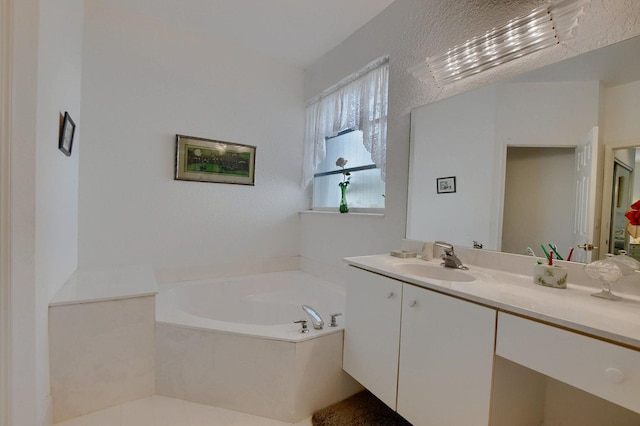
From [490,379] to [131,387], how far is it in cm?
181

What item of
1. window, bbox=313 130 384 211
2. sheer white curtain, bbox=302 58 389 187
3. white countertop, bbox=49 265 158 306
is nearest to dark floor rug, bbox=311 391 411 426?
white countertop, bbox=49 265 158 306

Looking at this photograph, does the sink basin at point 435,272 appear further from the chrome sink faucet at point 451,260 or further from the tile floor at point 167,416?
the tile floor at point 167,416

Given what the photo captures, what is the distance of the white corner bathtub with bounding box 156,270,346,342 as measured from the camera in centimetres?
227

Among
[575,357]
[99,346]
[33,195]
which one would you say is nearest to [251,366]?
[99,346]

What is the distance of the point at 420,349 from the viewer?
120 cm

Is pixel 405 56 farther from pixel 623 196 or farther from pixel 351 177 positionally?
pixel 623 196

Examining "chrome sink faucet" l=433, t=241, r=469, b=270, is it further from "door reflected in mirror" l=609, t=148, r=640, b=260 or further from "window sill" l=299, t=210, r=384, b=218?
"window sill" l=299, t=210, r=384, b=218

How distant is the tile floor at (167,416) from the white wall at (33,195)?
0.23m

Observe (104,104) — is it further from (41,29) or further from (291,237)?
(291,237)

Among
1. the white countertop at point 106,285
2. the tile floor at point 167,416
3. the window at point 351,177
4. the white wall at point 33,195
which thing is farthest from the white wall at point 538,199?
the white wall at point 33,195

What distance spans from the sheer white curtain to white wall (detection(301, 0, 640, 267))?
0.08m

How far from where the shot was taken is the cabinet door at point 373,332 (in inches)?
52.2

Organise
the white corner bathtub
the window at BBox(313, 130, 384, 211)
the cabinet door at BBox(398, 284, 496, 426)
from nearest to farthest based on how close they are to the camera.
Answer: the cabinet door at BBox(398, 284, 496, 426) → the white corner bathtub → the window at BBox(313, 130, 384, 211)

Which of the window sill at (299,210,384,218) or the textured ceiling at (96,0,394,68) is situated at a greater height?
the textured ceiling at (96,0,394,68)
